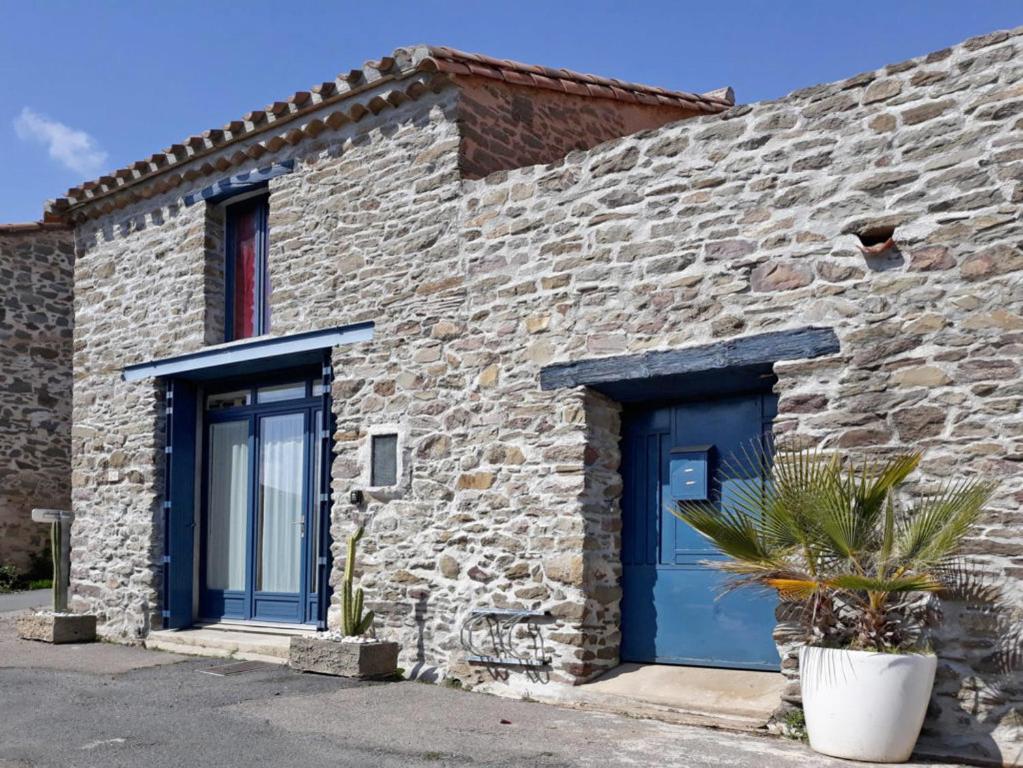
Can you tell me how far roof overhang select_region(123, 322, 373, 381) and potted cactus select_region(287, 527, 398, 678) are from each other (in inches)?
63.8

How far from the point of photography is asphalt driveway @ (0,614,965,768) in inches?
217

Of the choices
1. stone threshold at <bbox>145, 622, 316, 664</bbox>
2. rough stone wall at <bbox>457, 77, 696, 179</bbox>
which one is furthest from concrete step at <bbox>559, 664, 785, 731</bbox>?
rough stone wall at <bbox>457, 77, 696, 179</bbox>

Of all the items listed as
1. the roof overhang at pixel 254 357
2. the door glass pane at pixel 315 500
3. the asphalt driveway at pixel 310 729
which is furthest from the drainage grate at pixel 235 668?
the roof overhang at pixel 254 357

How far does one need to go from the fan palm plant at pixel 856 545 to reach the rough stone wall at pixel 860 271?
19 cm

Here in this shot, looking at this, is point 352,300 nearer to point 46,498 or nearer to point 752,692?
point 752,692

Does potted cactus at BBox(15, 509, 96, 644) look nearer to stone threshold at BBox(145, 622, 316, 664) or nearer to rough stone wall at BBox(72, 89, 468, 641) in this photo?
rough stone wall at BBox(72, 89, 468, 641)

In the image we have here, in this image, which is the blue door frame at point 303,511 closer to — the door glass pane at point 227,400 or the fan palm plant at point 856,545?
the door glass pane at point 227,400

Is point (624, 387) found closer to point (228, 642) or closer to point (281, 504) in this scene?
point (281, 504)

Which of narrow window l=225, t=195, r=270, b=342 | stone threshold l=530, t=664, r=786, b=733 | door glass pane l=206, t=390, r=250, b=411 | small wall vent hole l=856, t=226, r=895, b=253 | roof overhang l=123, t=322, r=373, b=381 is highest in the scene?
narrow window l=225, t=195, r=270, b=342

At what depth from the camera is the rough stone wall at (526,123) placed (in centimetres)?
832

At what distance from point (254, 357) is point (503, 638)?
11.5 feet

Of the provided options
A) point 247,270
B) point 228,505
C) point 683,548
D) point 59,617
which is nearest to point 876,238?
point 683,548

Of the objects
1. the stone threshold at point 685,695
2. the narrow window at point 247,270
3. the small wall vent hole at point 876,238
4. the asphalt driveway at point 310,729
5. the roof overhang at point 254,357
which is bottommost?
the asphalt driveway at point 310,729

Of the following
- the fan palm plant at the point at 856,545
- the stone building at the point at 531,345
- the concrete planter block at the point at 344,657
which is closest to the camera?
the fan palm plant at the point at 856,545
